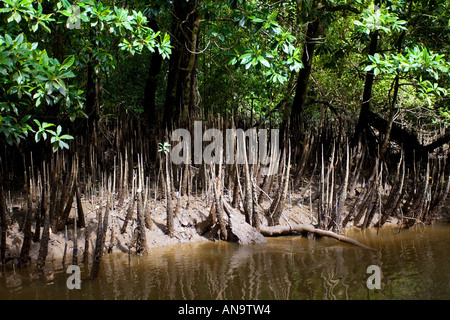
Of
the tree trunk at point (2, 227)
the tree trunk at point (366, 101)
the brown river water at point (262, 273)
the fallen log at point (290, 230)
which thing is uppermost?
the tree trunk at point (366, 101)

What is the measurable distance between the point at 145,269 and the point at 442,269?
244 cm

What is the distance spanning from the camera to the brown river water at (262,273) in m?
3.01

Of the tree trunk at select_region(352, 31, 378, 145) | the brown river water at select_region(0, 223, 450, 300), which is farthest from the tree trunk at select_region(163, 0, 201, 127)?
the tree trunk at select_region(352, 31, 378, 145)

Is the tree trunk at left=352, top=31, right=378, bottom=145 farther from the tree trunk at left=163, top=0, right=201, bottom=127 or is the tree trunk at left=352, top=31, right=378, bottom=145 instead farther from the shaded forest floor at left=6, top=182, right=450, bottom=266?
the tree trunk at left=163, top=0, right=201, bottom=127

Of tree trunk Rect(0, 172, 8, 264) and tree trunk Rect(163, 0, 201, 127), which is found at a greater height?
tree trunk Rect(163, 0, 201, 127)

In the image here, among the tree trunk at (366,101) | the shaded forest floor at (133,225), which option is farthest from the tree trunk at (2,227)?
the tree trunk at (366,101)

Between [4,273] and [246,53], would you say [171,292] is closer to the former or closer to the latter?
[4,273]

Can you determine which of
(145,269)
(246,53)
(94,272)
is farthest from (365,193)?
(94,272)

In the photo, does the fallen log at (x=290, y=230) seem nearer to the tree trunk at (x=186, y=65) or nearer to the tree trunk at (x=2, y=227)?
the tree trunk at (x=186, y=65)

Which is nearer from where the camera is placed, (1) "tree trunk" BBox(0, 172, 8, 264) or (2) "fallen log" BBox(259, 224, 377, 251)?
(1) "tree trunk" BBox(0, 172, 8, 264)

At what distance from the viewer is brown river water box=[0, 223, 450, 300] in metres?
3.01

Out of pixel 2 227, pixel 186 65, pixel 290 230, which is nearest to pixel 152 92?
pixel 186 65

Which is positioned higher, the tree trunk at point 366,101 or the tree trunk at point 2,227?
the tree trunk at point 366,101

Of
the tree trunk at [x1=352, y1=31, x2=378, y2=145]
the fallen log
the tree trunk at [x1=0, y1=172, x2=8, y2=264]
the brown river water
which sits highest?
the tree trunk at [x1=352, y1=31, x2=378, y2=145]
